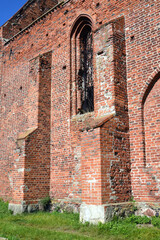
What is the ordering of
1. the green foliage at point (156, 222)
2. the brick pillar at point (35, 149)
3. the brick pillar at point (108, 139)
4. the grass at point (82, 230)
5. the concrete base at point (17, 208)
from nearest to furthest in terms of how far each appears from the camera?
the grass at point (82, 230) < the green foliage at point (156, 222) < the brick pillar at point (108, 139) < the concrete base at point (17, 208) < the brick pillar at point (35, 149)

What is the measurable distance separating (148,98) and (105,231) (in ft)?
11.7

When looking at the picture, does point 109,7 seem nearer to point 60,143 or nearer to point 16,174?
point 60,143

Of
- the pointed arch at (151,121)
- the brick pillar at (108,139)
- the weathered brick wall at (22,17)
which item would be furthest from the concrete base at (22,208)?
the weathered brick wall at (22,17)

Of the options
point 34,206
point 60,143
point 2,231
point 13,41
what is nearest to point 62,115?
point 60,143

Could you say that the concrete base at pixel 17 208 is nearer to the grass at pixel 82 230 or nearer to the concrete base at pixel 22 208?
the concrete base at pixel 22 208

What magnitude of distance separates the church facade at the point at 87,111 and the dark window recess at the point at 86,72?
4cm

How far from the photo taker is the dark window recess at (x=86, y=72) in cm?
933

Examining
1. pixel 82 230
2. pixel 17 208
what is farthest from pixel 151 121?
pixel 17 208

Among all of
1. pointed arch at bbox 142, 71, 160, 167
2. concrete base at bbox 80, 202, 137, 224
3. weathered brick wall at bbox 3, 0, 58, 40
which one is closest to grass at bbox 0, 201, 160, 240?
concrete base at bbox 80, 202, 137, 224

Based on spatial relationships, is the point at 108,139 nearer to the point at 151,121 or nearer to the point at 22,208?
the point at 151,121

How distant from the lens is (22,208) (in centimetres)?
869

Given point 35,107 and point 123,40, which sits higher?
point 123,40

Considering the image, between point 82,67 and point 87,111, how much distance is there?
1729mm

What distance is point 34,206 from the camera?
29.6 ft
